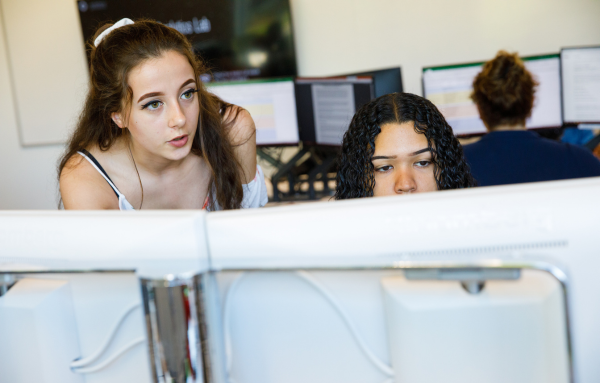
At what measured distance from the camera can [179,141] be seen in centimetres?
109

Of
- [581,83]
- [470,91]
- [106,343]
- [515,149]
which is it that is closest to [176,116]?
[106,343]

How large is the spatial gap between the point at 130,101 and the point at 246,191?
387mm

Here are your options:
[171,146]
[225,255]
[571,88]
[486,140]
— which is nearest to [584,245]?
[225,255]

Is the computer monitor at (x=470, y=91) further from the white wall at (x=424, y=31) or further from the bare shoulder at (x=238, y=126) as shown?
the bare shoulder at (x=238, y=126)

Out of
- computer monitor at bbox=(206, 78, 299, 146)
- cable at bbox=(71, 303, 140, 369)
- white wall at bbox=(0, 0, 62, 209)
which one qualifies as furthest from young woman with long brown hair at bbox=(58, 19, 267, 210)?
white wall at bbox=(0, 0, 62, 209)

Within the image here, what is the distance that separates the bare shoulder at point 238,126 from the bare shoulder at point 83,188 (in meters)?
0.31

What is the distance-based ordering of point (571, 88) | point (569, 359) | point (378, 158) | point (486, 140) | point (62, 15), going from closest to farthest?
point (569, 359)
point (378, 158)
point (486, 140)
point (571, 88)
point (62, 15)

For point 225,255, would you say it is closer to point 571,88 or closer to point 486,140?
point 486,140

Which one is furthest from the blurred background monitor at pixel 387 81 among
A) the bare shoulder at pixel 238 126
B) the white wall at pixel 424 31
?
the bare shoulder at pixel 238 126

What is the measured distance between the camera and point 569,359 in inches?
18.2

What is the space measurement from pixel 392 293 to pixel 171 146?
0.72 m

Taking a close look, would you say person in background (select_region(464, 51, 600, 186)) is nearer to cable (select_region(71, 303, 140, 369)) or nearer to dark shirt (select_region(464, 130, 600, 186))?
dark shirt (select_region(464, 130, 600, 186))

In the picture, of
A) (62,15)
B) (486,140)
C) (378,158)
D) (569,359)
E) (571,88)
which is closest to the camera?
(569,359)

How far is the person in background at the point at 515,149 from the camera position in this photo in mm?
1776
